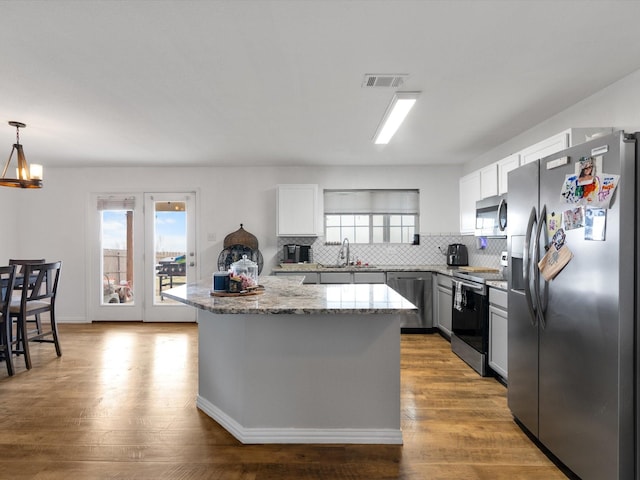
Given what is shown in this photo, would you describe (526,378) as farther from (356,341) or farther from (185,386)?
(185,386)

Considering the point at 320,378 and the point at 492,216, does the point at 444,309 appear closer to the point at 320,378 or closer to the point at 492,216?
the point at 492,216

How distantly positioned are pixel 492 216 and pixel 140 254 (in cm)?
499

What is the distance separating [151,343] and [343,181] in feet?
11.3

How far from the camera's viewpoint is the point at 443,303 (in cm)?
511

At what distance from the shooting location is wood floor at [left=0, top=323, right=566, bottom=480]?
87.0 inches

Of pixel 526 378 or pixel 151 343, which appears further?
pixel 151 343

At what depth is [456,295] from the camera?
4340mm

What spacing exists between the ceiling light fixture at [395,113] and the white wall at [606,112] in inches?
55.8

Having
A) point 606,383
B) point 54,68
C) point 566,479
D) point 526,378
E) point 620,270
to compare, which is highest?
point 54,68

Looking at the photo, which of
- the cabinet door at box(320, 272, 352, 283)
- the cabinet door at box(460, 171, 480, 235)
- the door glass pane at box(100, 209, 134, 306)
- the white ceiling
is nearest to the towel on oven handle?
the cabinet door at box(460, 171, 480, 235)

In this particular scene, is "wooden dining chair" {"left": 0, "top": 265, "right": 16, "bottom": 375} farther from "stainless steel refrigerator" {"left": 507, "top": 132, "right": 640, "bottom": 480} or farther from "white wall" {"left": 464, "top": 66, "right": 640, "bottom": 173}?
"white wall" {"left": 464, "top": 66, "right": 640, "bottom": 173}

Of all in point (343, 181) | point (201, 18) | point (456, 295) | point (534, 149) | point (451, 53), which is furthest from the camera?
point (343, 181)

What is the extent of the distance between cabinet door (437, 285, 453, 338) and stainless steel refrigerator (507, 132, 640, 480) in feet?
7.41

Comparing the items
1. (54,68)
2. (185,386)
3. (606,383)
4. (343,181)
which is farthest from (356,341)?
(343,181)
